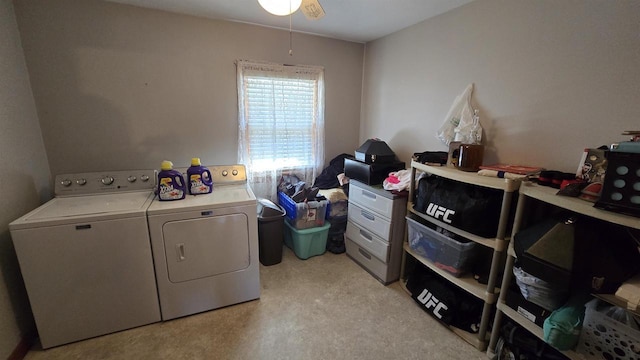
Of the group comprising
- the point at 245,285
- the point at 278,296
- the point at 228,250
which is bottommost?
the point at 278,296

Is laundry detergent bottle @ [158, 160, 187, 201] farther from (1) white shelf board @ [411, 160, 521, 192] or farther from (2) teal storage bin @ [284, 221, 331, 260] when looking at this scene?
(1) white shelf board @ [411, 160, 521, 192]

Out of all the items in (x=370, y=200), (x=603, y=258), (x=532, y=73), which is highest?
(x=532, y=73)

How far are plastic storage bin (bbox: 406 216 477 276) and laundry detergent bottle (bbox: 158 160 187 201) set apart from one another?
169 cm

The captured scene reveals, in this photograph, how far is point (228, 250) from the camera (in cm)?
188

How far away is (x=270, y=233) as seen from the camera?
2.46 meters

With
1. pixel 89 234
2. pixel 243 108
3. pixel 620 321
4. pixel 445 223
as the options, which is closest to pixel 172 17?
pixel 243 108

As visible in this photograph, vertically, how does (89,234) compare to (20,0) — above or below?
below

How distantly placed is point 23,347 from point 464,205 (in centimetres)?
274

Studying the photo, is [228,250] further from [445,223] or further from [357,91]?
[357,91]

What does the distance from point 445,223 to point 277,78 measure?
79.0 inches

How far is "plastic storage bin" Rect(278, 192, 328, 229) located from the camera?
2.53 meters

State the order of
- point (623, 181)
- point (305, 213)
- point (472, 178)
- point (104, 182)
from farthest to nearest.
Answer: point (305, 213)
point (104, 182)
point (472, 178)
point (623, 181)

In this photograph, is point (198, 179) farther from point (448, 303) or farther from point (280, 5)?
point (448, 303)

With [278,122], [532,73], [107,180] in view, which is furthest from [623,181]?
[107,180]
